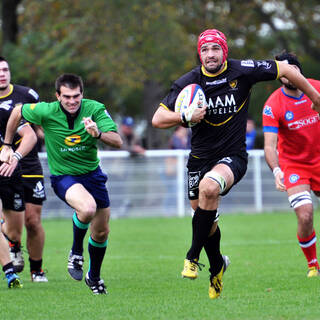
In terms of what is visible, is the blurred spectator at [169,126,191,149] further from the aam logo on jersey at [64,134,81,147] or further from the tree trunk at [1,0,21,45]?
the aam logo on jersey at [64,134,81,147]

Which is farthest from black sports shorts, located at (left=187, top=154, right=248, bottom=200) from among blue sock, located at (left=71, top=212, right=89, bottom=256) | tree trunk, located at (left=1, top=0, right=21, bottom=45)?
→ tree trunk, located at (left=1, top=0, right=21, bottom=45)

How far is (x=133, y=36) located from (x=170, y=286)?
19.1m

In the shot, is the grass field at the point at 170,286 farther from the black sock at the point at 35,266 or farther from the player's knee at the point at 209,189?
the player's knee at the point at 209,189

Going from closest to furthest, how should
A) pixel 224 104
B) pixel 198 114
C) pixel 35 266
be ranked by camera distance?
pixel 198 114 → pixel 224 104 → pixel 35 266

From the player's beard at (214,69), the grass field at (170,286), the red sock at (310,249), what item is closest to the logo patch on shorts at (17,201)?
the grass field at (170,286)

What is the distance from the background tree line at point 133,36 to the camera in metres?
27.0

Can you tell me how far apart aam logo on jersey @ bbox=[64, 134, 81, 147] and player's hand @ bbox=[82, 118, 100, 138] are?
590 millimetres

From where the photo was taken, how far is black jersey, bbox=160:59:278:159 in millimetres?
7953

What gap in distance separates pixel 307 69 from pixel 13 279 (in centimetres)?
2593

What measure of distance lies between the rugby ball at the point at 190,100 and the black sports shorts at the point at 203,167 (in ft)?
1.75

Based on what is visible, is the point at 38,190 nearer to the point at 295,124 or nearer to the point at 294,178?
the point at 294,178

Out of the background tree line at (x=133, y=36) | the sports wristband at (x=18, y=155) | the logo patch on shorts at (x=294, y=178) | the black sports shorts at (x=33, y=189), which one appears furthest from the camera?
the background tree line at (x=133, y=36)

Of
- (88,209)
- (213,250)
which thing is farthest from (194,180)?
(88,209)

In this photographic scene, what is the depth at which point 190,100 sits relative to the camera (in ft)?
24.7
